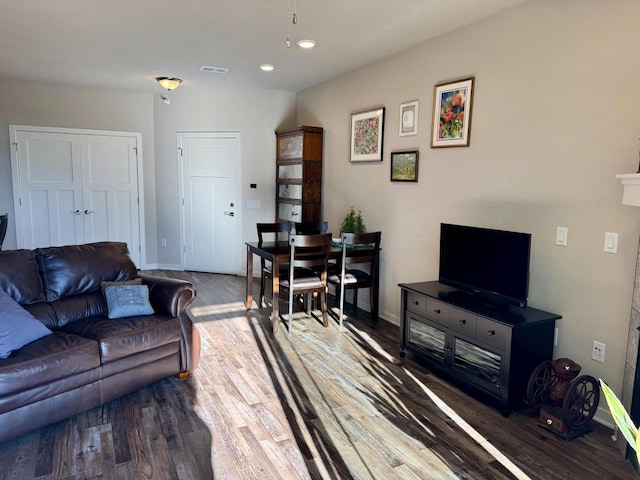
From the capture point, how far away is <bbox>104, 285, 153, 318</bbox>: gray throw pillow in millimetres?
2975

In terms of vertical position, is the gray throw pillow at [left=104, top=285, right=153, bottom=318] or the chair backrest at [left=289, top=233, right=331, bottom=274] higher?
the chair backrest at [left=289, top=233, right=331, bottom=274]

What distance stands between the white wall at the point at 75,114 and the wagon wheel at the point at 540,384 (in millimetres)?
5741

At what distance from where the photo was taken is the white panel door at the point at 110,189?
6.30m

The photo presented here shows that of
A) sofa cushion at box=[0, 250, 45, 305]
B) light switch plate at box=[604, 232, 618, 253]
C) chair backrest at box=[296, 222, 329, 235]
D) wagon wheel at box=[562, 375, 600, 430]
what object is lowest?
wagon wheel at box=[562, 375, 600, 430]

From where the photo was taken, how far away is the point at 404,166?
168 inches

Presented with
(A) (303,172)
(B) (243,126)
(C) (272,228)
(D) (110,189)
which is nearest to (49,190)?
(D) (110,189)

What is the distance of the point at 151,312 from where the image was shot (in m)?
3.06

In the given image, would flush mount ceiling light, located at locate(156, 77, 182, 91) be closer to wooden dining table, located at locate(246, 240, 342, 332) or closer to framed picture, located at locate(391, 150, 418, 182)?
wooden dining table, located at locate(246, 240, 342, 332)

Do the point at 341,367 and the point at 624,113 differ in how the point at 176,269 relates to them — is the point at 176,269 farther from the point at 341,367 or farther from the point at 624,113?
the point at 624,113

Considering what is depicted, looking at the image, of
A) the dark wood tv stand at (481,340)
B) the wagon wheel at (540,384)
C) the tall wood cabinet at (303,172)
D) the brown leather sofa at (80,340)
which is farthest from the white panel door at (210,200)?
the wagon wheel at (540,384)

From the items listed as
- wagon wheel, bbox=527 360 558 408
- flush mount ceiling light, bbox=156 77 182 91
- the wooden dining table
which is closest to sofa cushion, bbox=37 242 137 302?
the wooden dining table

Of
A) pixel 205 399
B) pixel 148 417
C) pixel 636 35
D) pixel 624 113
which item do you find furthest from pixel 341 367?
pixel 636 35

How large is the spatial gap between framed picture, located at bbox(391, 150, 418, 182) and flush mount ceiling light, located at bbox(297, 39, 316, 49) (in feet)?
4.20

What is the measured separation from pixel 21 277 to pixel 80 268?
0.37m
